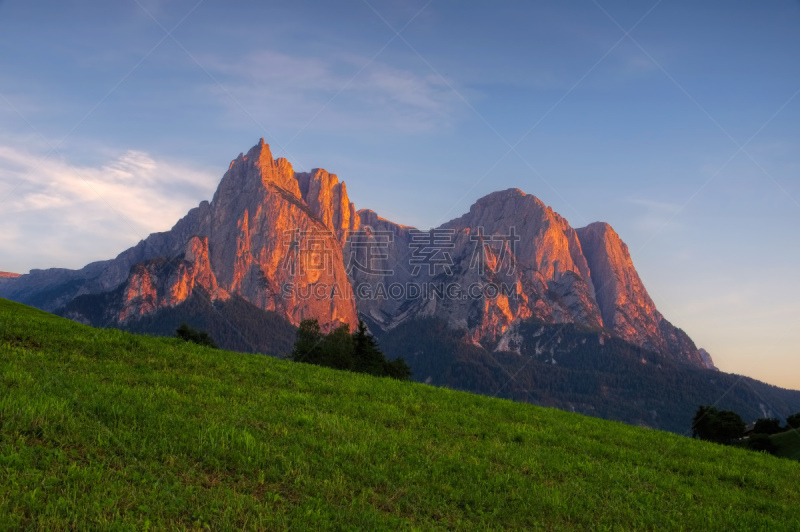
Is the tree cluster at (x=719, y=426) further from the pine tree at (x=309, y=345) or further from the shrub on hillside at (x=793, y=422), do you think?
the pine tree at (x=309, y=345)

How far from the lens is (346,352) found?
234 ft

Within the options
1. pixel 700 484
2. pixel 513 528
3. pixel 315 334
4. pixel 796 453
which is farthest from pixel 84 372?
pixel 315 334

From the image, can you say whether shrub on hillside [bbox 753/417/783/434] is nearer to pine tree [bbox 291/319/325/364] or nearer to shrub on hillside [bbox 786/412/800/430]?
shrub on hillside [bbox 786/412/800/430]

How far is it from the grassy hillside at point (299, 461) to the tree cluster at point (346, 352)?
125 ft

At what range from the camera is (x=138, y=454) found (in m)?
9.59

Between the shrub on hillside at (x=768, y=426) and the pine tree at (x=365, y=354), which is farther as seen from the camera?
the pine tree at (x=365, y=354)

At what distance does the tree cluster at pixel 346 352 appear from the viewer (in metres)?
62.7

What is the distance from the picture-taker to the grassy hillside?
27.4ft

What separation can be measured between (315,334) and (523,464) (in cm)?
7056

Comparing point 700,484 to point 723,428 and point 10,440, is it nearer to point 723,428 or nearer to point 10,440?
point 10,440

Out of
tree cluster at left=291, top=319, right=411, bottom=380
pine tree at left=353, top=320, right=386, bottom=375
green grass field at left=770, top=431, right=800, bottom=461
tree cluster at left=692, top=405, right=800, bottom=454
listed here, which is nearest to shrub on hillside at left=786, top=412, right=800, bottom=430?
tree cluster at left=692, top=405, right=800, bottom=454

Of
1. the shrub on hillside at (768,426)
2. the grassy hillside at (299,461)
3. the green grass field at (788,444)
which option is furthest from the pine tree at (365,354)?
the shrub on hillside at (768,426)

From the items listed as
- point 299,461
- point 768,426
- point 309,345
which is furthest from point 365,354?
point 299,461

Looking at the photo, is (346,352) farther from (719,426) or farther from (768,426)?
(768,426)
